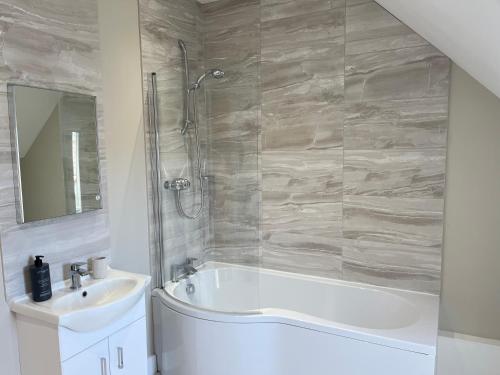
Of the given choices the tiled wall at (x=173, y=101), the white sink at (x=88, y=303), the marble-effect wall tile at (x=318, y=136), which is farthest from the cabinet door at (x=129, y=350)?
the marble-effect wall tile at (x=318, y=136)

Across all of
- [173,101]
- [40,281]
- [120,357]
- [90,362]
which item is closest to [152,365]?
[120,357]

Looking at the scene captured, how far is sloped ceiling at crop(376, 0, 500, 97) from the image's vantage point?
3.57ft

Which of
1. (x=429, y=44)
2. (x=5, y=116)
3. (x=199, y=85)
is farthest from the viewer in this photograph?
(x=199, y=85)

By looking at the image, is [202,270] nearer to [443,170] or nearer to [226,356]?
[226,356]

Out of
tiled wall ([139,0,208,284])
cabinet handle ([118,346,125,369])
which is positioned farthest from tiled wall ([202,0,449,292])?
cabinet handle ([118,346,125,369])

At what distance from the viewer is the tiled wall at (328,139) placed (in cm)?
250

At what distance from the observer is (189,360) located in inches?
93.0

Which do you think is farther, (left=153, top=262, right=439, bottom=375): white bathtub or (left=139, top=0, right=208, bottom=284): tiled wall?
(left=139, top=0, right=208, bottom=284): tiled wall

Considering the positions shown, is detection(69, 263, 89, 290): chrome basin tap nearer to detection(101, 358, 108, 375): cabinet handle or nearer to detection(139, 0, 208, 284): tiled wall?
detection(101, 358, 108, 375): cabinet handle

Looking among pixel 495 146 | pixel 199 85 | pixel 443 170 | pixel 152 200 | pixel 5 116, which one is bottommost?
pixel 152 200

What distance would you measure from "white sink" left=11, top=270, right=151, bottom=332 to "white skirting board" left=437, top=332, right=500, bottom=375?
203 cm

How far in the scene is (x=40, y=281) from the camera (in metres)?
1.75

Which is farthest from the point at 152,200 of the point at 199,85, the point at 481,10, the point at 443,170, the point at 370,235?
the point at 481,10

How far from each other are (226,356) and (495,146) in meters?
2.12
